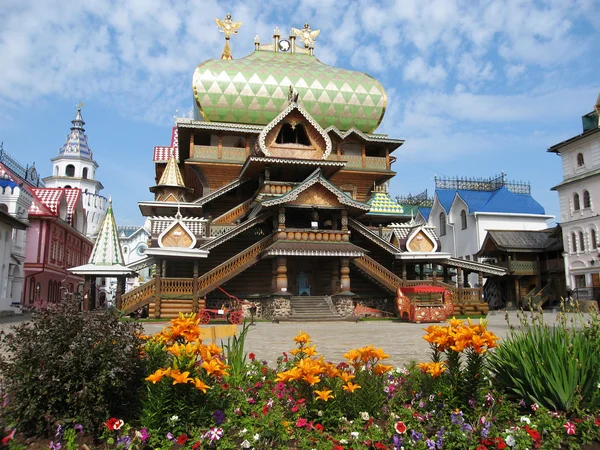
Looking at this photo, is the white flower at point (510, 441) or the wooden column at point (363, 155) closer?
the white flower at point (510, 441)

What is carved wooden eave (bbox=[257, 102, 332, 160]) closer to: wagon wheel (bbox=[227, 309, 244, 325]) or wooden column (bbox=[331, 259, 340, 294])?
wooden column (bbox=[331, 259, 340, 294])

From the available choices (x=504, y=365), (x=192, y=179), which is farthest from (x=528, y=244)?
(x=504, y=365)

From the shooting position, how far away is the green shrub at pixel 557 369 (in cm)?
516

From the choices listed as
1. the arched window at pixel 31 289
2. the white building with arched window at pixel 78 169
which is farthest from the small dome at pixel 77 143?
the arched window at pixel 31 289

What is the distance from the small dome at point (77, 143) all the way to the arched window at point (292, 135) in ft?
198

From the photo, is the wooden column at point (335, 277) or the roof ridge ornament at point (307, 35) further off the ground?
the roof ridge ornament at point (307, 35)

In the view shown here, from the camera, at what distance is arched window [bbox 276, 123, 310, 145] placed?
27875 millimetres

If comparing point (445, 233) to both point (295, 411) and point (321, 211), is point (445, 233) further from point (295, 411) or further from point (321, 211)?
point (295, 411)

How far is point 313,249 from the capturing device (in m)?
22.8

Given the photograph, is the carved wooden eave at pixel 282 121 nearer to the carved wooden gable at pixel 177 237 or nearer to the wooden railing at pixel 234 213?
the wooden railing at pixel 234 213

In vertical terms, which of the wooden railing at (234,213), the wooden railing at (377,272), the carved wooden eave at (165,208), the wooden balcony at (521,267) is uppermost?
the carved wooden eave at (165,208)

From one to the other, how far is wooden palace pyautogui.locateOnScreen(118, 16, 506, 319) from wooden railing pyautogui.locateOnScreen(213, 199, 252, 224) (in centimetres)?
6

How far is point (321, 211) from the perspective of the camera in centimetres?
2522

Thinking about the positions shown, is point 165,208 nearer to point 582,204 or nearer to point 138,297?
point 138,297
